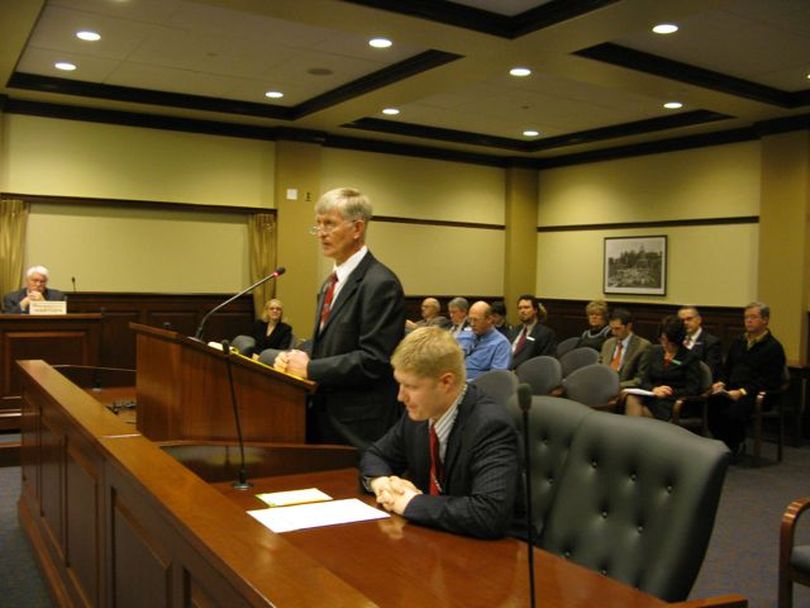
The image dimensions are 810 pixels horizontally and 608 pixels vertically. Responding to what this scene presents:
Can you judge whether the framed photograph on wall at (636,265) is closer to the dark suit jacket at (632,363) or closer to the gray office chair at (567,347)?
the gray office chair at (567,347)

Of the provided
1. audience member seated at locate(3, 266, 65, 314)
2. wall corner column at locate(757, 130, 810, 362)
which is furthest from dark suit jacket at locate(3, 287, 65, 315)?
wall corner column at locate(757, 130, 810, 362)

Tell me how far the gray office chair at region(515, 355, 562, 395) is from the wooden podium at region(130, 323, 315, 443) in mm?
3196

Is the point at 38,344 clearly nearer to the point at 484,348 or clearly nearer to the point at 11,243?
the point at 11,243

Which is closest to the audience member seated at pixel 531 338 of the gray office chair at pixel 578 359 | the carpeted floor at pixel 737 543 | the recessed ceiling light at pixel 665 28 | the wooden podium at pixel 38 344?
the gray office chair at pixel 578 359

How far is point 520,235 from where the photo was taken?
455 inches

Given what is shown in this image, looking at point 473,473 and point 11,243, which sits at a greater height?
point 11,243

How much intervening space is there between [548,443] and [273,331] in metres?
6.03

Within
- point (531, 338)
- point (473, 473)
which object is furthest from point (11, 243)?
point (473, 473)

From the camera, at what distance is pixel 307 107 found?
28.8ft

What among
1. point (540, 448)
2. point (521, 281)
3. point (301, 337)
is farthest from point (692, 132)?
point (540, 448)

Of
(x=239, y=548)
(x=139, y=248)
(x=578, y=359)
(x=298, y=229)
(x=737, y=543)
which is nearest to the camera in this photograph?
(x=239, y=548)

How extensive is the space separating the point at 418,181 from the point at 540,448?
28.1 feet

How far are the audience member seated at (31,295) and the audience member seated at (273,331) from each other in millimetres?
1888

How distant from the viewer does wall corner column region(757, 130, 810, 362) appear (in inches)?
325
